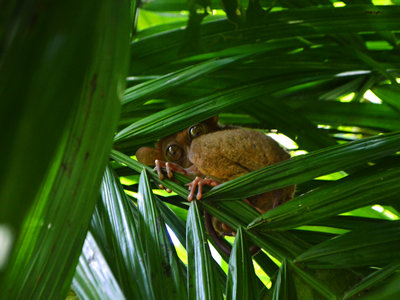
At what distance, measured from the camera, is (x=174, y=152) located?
230 centimetres

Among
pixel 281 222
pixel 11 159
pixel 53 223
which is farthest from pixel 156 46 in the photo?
pixel 11 159

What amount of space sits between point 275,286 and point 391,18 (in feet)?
3.37

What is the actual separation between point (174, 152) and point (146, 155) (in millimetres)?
305

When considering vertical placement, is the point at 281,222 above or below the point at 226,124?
below

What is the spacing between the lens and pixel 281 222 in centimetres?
137

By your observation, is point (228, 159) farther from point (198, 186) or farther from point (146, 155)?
point (198, 186)

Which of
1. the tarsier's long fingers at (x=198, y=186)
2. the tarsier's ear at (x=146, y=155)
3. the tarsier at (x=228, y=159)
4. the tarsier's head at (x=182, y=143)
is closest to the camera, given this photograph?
the tarsier's long fingers at (x=198, y=186)

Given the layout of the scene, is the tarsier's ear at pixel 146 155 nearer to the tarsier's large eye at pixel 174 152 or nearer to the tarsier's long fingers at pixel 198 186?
the tarsier's large eye at pixel 174 152

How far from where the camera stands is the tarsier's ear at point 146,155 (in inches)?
77.6

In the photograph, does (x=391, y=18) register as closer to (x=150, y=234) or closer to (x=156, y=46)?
(x=156, y=46)

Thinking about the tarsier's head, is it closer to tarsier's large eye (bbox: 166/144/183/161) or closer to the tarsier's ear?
tarsier's large eye (bbox: 166/144/183/161)

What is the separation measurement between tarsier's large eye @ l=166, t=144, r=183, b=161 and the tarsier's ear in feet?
0.66

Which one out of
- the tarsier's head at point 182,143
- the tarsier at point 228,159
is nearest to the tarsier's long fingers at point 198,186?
the tarsier at point 228,159

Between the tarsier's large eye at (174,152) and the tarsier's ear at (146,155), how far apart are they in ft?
0.66
